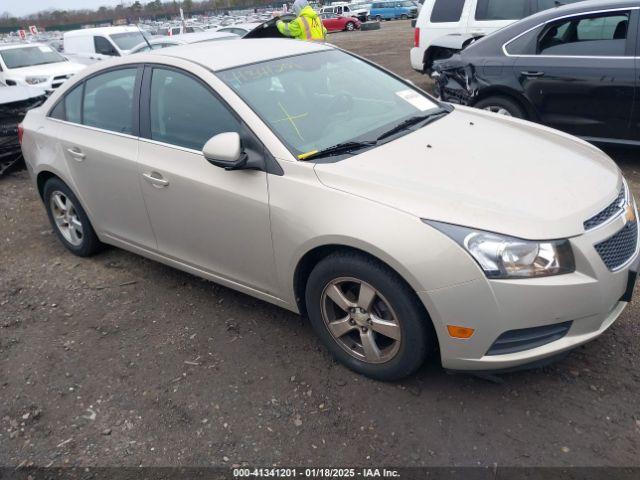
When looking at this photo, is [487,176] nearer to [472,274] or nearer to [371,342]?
[472,274]

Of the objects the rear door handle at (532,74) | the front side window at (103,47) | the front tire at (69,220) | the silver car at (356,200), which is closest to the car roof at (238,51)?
the silver car at (356,200)

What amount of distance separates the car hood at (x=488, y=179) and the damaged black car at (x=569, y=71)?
86.5 inches

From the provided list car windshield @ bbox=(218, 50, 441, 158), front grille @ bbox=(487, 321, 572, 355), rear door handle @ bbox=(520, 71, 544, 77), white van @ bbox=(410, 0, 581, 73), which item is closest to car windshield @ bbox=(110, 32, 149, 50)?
white van @ bbox=(410, 0, 581, 73)

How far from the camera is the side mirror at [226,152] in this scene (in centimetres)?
284

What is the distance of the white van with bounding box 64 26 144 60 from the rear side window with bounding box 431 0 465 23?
7.95 metres

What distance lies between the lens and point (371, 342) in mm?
2791

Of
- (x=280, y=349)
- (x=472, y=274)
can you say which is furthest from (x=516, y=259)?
(x=280, y=349)

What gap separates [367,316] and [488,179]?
894 mm

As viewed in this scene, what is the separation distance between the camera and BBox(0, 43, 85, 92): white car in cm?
1124

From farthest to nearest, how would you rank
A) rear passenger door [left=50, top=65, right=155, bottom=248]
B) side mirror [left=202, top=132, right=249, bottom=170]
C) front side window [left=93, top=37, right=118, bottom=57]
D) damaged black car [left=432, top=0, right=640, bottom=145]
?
front side window [left=93, top=37, right=118, bottom=57] < damaged black car [left=432, top=0, right=640, bottom=145] < rear passenger door [left=50, top=65, right=155, bottom=248] < side mirror [left=202, top=132, right=249, bottom=170]

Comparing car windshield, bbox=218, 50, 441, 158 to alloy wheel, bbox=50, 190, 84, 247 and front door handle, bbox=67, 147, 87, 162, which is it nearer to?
front door handle, bbox=67, 147, 87, 162

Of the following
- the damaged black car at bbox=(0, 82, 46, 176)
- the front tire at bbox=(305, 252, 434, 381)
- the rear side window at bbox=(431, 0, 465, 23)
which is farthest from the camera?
the rear side window at bbox=(431, 0, 465, 23)

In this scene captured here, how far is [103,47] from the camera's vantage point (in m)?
14.0

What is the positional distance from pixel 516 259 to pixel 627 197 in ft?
3.33
